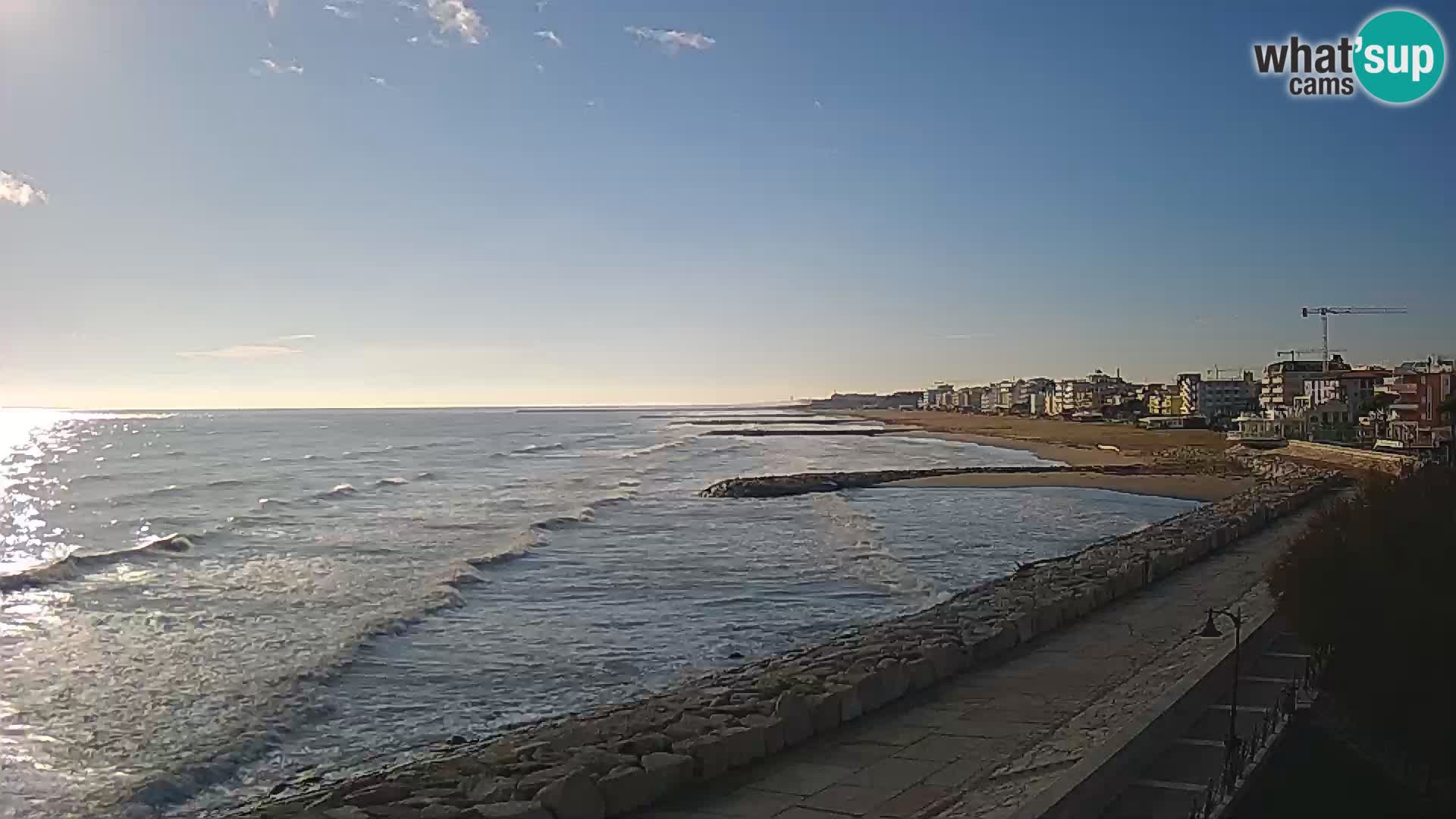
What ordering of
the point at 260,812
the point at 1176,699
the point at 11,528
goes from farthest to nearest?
the point at 11,528 < the point at 260,812 < the point at 1176,699

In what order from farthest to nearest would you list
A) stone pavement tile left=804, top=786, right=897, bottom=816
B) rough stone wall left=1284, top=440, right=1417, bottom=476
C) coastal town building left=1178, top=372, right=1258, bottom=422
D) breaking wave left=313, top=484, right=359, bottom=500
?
coastal town building left=1178, top=372, right=1258, bottom=422 → breaking wave left=313, top=484, right=359, bottom=500 → rough stone wall left=1284, top=440, right=1417, bottom=476 → stone pavement tile left=804, top=786, right=897, bottom=816

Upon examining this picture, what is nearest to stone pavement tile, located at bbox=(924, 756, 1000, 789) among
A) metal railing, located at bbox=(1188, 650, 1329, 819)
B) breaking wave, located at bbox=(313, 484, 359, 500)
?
metal railing, located at bbox=(1188, 650, 1329, 819)

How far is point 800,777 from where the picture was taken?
8.02 meters

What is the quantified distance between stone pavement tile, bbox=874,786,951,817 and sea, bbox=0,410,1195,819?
16.8ft

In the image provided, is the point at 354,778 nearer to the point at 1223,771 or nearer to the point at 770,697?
the point at 770,697

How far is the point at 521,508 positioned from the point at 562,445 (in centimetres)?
5081

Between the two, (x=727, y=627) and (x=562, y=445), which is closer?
(x=727, y=627)

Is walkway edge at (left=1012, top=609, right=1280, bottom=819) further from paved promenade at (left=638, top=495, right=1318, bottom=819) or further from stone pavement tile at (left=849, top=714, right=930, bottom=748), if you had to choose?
stone pavement tile at (left=849, top=714, right=930, bottom=748)

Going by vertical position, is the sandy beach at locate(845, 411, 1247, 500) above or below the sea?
above

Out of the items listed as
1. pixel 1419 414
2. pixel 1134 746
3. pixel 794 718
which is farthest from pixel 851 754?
pixel 1419 414

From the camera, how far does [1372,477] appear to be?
11500 mm

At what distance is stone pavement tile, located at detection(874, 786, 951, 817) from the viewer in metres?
7.13

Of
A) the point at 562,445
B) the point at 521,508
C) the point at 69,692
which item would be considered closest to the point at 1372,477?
the point at 69,692

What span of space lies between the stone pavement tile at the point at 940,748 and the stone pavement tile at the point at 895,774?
0.12 metres
